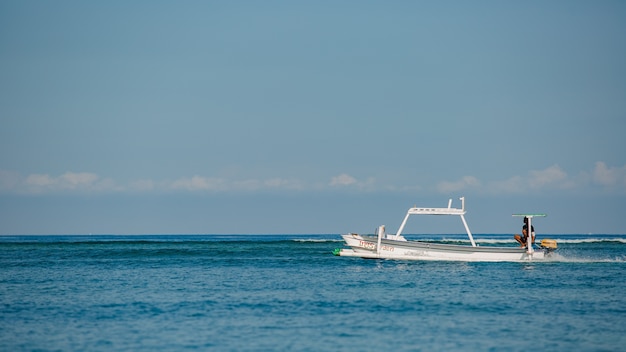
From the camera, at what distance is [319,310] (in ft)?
111

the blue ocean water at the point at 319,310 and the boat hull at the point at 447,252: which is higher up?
the boat hull at the point at 447,252

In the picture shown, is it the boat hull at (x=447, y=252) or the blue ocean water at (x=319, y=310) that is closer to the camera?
the blue ocean water at (x=319, y=310)

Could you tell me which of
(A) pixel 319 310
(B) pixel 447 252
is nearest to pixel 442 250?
(B) pixel 447 252

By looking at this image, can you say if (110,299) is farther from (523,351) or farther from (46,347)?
(523,351)

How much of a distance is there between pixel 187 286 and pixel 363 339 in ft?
66.0

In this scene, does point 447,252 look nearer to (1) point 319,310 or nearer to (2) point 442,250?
(2) point 442,250

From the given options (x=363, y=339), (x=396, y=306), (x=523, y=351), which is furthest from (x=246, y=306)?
(x=523, y=351)

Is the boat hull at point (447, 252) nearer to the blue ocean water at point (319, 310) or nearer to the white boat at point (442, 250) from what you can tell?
the white boat at point (442, 250)

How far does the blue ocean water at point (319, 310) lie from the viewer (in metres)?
26.7

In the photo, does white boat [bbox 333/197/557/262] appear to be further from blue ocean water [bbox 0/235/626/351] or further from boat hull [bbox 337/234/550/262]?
blue ocean water [bbox 0/235/626/351]

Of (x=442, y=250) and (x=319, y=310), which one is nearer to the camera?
(x=319, y=310)

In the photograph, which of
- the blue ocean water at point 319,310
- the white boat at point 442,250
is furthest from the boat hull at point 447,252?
the blue ocean water at point 319,310

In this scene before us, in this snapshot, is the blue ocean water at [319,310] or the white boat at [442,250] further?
the white boat at [442,250]

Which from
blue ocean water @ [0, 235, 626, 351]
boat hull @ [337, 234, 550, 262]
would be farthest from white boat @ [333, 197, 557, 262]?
blue ocean water @ [0, 235, 626, 351]
